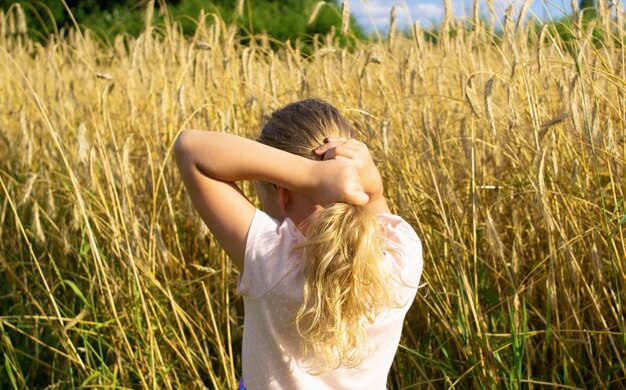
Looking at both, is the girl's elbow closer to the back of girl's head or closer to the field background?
the back of girl's head

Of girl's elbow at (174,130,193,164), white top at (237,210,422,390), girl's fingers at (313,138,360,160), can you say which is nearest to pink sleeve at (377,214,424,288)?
white top at (237,210,422,390)

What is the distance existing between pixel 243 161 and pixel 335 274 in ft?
0.67

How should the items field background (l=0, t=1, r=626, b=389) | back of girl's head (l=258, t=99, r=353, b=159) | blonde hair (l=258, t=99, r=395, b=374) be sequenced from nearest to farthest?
blonde hair (l=258, t=99, r=395, b=374) → back of girl's head (l=258, t=99, r=353, b=159) → field background (l=0, t=1, r=626, b=389)

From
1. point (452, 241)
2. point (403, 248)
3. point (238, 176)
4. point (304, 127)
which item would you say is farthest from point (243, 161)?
point (452, 241)

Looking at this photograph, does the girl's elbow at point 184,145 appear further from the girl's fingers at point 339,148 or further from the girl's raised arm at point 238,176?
the girl's fingers at point 339,148

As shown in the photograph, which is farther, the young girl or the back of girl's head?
the back of girl's head

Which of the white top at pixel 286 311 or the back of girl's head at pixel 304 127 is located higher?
the back of girl's head at pixel 304 127

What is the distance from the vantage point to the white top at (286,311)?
1.19m

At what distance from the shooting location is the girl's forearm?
3.78 ft

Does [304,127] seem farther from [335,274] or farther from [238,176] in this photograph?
[335,274]

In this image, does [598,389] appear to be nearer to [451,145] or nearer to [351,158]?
[451,145]

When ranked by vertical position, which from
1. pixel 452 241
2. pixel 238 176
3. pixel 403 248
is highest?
pixel 238 176

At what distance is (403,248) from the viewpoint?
1.26m

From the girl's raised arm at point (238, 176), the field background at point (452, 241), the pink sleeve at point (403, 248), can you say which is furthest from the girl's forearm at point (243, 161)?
the field background at point (452, 241)
